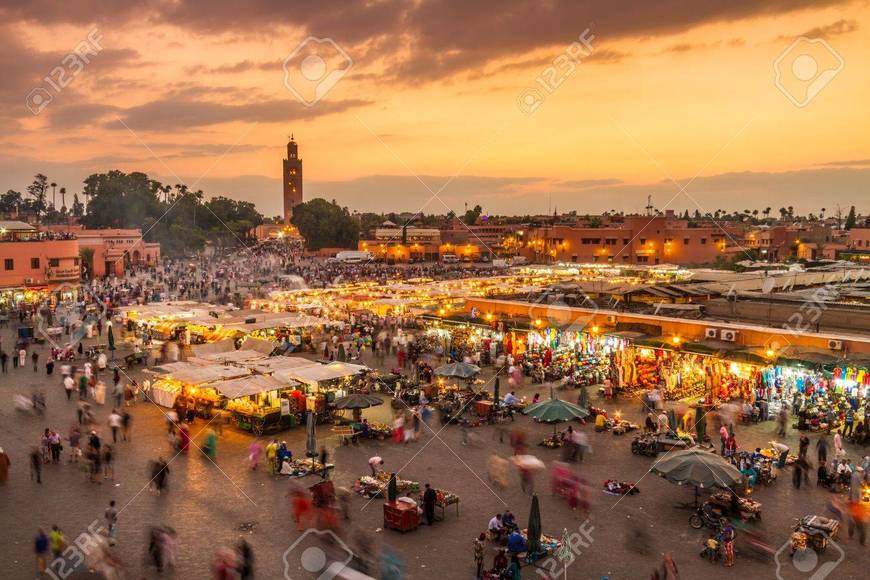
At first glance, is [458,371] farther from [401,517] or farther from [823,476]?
[823,476]

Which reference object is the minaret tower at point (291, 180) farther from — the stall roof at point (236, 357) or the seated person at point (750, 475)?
the seated person at point (750, 475)

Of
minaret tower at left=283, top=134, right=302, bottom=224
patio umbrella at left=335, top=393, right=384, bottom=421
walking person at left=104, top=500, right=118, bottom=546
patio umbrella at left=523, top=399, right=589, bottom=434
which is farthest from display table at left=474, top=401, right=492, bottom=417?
minaret tower at left=283, top=134, right=302, bottom=224

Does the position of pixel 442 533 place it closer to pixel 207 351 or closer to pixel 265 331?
pixel 207 351

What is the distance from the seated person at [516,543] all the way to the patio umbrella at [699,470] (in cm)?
311

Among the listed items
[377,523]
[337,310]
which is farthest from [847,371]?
[337,310]

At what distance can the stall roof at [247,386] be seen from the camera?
1627 cm

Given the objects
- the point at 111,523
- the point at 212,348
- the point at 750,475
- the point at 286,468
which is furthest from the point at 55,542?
the point at 212,348

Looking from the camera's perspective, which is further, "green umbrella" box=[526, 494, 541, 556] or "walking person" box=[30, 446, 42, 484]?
"walking person" box=[30, 446, 42, 484]

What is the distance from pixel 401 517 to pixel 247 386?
726cm

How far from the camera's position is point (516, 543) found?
9.67 meters

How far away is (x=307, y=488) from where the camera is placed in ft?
40.7

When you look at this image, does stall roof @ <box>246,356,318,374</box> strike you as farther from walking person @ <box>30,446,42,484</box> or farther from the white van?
the white van

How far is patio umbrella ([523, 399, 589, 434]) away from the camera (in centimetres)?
1499

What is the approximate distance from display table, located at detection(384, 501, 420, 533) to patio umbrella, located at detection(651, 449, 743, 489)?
4.18 m
